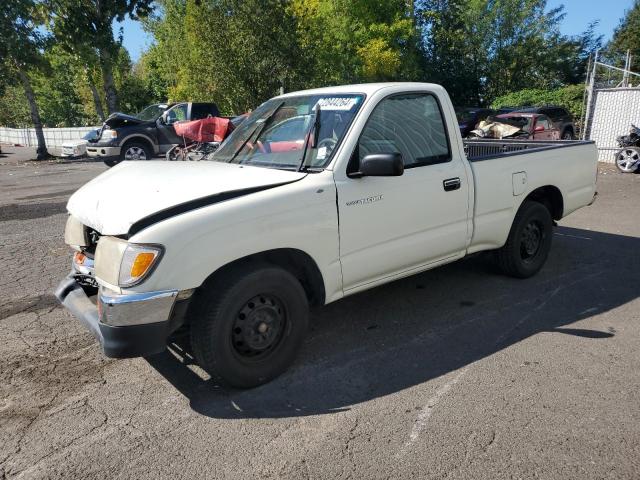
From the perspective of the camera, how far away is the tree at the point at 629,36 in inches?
1582

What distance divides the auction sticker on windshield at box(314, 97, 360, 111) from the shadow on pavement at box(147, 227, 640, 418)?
1.78 meters

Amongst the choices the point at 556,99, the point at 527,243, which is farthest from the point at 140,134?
the point at 556,99

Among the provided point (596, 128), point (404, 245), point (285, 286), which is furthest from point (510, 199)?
point (596, 128)

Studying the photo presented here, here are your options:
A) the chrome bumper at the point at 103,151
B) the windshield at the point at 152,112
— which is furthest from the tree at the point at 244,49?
the chrome bumper at the point at 103,151

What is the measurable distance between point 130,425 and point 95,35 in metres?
22.3

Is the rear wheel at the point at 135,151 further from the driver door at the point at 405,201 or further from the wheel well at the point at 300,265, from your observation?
the wheel well at the point at 300,265

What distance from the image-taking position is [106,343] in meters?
2.90

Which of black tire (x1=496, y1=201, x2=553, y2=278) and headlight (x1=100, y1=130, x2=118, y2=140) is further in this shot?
headlight (x1=100, y1=130, x2=118, y2=140)

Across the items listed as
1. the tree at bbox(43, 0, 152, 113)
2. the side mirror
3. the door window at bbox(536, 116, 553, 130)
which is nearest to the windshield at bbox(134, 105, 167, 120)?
the tree at bbox(43, 0, 152, 113)

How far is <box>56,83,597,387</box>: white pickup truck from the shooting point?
2895 millimetres

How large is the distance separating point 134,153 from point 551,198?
13.8 m

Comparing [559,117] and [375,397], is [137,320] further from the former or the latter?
[559,117]

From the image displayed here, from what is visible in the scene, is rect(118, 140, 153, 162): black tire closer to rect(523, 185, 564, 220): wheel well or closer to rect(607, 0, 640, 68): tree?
rect(523, 185, 564, 220): wheel well

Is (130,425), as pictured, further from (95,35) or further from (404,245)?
(95,35)
